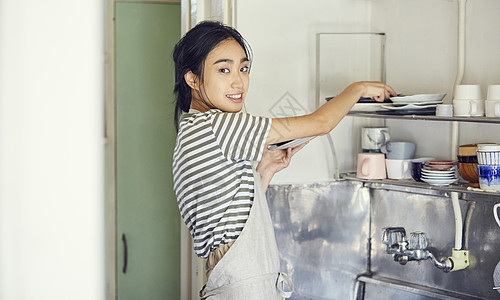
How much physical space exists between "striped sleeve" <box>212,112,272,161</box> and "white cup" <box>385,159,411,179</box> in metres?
0.54

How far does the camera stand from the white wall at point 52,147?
0.45 metres

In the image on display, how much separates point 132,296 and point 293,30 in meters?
1.02

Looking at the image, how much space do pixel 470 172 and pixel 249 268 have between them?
1.94 ft

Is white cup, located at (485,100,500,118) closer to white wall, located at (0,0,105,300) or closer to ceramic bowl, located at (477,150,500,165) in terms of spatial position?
ceramic bowl, located at (477,150,500,165)

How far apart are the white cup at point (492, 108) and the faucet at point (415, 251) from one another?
39cm

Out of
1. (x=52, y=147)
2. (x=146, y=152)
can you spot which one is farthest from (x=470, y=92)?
(x=52, y=147)

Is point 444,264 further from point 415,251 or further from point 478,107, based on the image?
point 478,107

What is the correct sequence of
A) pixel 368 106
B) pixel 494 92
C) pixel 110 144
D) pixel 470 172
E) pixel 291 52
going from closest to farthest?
pixel 494 92
pixel 470 172
pixel 368 106
pixel 291 52
pixel 110 144

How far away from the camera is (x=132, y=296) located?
2002mm

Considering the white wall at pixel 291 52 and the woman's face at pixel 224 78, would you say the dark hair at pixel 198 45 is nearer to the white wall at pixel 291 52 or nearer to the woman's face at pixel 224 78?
the woman's face at pixel 224 78

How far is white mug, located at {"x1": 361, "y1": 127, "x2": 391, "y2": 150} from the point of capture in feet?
5.55

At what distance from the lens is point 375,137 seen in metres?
1.70

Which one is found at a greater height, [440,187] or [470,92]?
[470,92]

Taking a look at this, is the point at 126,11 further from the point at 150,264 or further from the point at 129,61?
the point at 150,264
